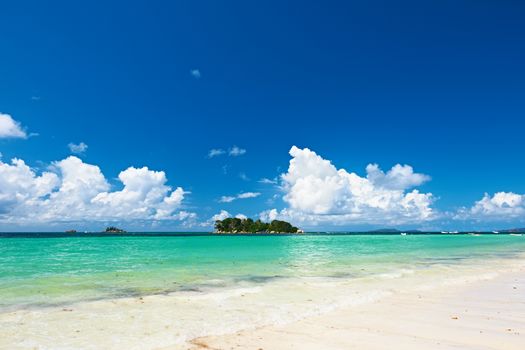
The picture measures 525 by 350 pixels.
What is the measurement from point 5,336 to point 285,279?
1357cm

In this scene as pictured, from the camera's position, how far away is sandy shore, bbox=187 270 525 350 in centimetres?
849

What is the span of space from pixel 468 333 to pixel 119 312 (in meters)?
10.1

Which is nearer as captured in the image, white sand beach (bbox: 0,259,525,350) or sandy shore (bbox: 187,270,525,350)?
sandy shore (bbox: 187,270,525,350)

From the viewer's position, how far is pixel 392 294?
1548 cm

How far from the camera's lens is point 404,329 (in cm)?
967

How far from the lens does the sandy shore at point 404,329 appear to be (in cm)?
849

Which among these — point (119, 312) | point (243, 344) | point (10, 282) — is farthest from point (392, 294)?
point (10, 282)

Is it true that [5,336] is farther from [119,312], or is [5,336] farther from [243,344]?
[243,344]

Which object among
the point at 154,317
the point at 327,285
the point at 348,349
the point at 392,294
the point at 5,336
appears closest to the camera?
the point at 348,349

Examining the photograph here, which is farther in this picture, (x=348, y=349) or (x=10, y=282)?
(x=10, y=282)

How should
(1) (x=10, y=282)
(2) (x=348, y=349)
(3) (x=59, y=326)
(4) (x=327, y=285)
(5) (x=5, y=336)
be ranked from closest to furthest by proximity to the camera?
(2) (x=348, y=349)
(5) (x=5, y=336)
(3) (x=59, y=326)
(4) (x=327, y=285)
(1) (x=10, y=282)

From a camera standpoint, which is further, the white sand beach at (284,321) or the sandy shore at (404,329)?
the white sand beach at (284,321)

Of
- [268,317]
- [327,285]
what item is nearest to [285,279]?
[327,285]

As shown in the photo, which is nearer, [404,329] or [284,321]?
[404,329]
